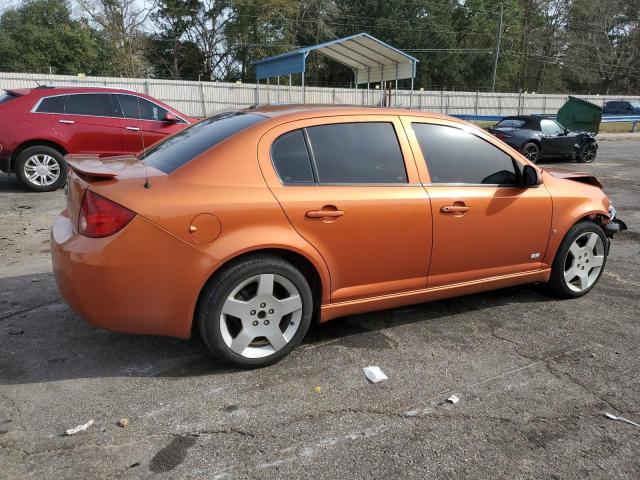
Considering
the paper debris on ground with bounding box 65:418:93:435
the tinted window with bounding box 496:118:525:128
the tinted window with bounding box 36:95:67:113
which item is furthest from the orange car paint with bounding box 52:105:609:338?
the tinted window with bounding box 496:118:525:128

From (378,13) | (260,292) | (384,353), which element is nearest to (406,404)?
(384,353)

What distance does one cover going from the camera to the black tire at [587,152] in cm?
1556

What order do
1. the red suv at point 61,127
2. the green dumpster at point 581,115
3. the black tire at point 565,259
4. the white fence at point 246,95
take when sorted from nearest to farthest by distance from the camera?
the black tire at point 565,259 < the red suv at point 61,127 < the green dumpster at point 581,115 < the white fence at point 246,95

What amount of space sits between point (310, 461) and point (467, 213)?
2.12 metres

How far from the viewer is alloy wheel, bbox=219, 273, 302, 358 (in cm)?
311

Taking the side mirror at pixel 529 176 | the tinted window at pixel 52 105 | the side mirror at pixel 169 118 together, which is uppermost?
the tinted window at pixel 52 105

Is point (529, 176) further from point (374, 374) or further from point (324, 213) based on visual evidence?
point (374, 374)

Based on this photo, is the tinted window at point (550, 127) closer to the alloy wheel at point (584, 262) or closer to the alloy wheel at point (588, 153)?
the alloy wheel at point (588, 153)

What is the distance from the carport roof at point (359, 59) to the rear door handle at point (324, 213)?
55.2 feet

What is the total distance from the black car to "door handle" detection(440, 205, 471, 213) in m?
11.6

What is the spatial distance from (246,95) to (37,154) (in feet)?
A: 71.1

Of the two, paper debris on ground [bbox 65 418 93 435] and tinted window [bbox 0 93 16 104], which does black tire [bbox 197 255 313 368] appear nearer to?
paper debris on ground [bbox 65 418 93 435]

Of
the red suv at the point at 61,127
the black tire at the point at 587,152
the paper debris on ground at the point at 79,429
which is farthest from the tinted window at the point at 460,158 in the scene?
the black tire at the point at 587,152

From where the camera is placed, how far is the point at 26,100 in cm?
830
